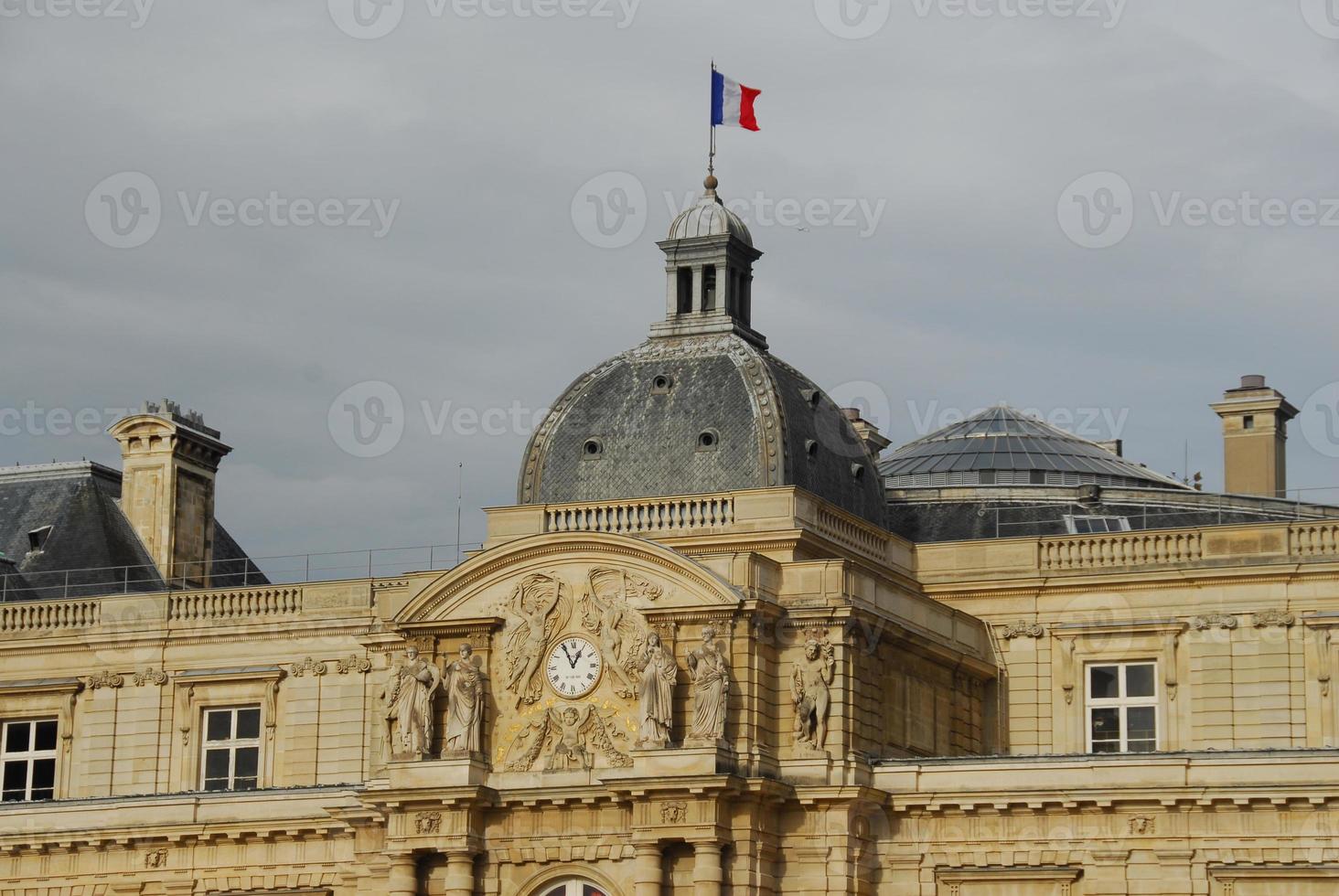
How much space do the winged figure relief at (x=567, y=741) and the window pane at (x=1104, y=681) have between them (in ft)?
35.9

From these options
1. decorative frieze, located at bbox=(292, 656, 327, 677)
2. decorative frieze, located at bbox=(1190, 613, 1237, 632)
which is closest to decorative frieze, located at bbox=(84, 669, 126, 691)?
decorative frieze, located at bbox=(292, 656, 327, 677)

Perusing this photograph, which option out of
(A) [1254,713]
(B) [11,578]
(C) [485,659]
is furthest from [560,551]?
(B) [11,578]

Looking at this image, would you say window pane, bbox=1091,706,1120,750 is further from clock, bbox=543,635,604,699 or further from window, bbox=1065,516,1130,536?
clock, bbox=543,635,604,699

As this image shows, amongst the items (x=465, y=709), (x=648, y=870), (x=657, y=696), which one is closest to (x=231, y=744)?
(x=465, y=709)

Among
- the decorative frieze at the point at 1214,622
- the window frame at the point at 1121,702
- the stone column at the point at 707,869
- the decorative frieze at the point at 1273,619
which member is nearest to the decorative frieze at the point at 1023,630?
the window frame at the point at 1121,702

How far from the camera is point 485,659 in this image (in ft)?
177

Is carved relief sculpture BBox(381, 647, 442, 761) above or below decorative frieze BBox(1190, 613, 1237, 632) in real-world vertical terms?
below

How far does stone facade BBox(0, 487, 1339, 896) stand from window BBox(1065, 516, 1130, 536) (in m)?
4.08

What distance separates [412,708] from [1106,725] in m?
14.0

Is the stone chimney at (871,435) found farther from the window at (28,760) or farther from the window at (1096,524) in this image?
the window at (28,760)

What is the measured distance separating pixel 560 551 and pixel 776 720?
5.05 metres

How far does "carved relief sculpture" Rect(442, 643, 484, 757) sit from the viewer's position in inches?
2095

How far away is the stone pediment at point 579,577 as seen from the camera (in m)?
52.3

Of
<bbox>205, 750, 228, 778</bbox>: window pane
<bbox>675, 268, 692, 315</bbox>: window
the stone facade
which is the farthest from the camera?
<bbox>205, 750, 228, 778</bbox>: window pane
